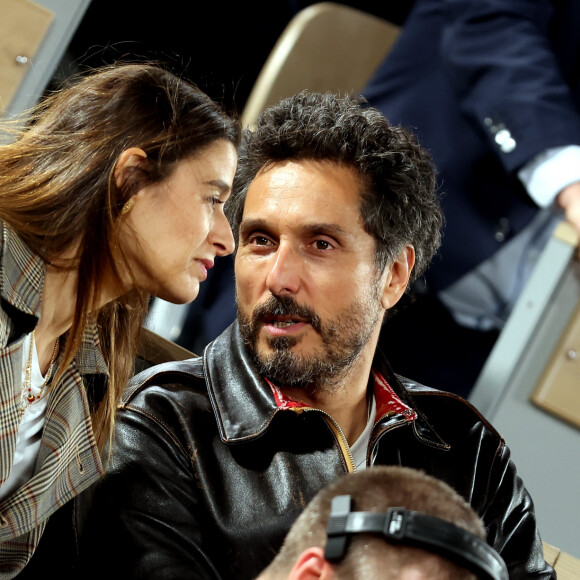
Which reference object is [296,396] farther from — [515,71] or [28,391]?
[515,71]

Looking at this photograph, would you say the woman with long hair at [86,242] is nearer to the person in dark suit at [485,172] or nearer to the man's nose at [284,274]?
the man's nose at [284,274]

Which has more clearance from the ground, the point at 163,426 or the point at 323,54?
the point at 323,54

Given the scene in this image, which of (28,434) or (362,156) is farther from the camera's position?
(362,156)

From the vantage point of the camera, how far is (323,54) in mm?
1931

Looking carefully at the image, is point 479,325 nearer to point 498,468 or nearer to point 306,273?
point 498,468

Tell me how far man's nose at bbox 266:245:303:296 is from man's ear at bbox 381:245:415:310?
8.2 inches

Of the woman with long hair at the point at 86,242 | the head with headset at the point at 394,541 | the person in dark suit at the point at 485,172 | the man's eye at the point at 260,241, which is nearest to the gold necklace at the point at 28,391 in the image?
the woman with long hair at the point at 86,242

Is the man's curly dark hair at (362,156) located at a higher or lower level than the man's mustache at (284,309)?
higher

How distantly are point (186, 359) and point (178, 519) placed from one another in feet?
1.02

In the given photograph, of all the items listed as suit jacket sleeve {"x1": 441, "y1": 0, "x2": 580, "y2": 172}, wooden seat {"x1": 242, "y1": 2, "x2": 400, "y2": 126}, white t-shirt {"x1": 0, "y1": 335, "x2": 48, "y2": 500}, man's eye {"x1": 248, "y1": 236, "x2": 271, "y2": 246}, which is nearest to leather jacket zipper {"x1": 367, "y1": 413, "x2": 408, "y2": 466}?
man's eye {"x1": 248, "y1": 236, "x2": 271, "y2": 246}

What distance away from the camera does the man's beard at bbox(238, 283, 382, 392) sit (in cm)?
113

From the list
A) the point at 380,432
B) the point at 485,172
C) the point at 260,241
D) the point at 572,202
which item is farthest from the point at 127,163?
the point at 485,172

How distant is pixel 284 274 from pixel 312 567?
53 centimetres

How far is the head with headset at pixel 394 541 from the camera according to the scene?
66cm
